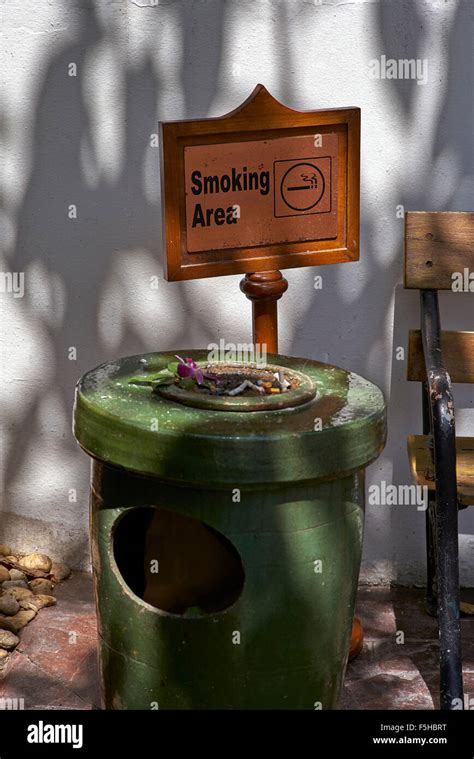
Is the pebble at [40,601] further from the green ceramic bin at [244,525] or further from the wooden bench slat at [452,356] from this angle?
the wooden bench slat at [452,356]

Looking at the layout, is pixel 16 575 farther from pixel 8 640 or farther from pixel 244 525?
pixel 244 525

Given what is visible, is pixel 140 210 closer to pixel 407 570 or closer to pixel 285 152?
pixel 285 152

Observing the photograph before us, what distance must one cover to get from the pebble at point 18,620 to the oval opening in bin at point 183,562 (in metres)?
0.71

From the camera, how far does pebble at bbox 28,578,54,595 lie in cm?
366

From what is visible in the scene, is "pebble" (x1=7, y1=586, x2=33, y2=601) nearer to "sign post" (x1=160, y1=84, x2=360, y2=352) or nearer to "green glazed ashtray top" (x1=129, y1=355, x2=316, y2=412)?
"green glazed ashtray top" (x1=129, y1=355, x2=316, y2=412)

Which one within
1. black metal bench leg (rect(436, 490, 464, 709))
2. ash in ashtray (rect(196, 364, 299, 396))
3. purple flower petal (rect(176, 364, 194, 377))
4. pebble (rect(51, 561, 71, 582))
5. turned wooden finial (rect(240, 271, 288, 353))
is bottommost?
pebble (rect(51, 561, 71, 582))

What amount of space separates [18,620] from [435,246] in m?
1.65

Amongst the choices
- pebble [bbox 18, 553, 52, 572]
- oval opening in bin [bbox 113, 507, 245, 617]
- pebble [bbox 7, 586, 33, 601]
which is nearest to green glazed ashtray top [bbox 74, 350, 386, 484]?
oval opening in bin [bbox 113, 507, 245, 617]

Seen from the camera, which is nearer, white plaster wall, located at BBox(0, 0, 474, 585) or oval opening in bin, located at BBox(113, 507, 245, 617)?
oval opening in bin, located at BBox(113, 507, 245, 617)

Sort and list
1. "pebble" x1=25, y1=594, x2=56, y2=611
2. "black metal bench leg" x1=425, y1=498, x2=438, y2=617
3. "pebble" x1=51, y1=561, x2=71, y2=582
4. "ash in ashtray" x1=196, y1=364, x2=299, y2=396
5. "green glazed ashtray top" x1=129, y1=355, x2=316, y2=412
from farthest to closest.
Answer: "pebble" x1=51, y1=561, x2=71, y2=582
"pebble" x1=25, y1=594, x2=56, y2=611
"black metal bench leg" x1=425, y1=498, x2=438, y2=617
"ash in ashtray" x1=196, y1=364, x2=299, y2=396
"green glazed ashtray top" x1=129, y1=355, x2=316, y2=412

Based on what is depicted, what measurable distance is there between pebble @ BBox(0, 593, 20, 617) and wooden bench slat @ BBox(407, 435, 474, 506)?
126 cm

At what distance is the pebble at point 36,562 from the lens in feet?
12.3

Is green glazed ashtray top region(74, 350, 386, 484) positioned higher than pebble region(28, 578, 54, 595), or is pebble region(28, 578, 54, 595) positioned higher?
green glazed ashtray top region(74, 350, 386, 484)
